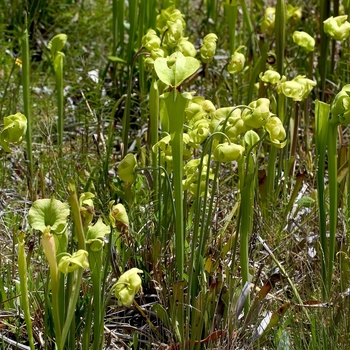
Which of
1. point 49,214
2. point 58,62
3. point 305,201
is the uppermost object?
point 58,62

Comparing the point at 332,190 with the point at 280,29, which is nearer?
the point at 332,190

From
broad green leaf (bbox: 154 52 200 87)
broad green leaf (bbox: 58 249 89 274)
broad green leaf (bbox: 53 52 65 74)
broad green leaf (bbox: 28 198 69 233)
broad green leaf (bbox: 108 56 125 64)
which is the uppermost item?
broad green leaf (bbox: 154 52 200 87)

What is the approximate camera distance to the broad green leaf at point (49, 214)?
4.15 feet

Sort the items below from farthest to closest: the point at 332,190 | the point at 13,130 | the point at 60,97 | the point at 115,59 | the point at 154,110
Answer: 1. the point at 115,59
2. the point at 60,97
3. the point at 154,110
4. the point at 332,190
5. the point at 13,130

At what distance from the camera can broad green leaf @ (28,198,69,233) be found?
4.15 feet

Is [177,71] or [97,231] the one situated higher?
[177,71]

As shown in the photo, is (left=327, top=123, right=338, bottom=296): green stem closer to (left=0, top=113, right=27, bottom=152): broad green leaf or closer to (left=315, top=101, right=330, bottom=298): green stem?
(left=315, top=101, right=330, bottom=298): green stem

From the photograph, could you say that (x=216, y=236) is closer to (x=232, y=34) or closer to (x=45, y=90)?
(x=232, y=34)

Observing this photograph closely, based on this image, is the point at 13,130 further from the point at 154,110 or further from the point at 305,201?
the point at 305,201

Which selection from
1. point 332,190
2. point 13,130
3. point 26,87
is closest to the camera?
point 13,130

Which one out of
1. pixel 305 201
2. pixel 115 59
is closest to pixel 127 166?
pixel 305 201

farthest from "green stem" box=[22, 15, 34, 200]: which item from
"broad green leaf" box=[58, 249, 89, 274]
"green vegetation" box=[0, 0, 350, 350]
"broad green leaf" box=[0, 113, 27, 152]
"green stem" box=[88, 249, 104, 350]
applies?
"broad green leaf" box=[58, 249, 89, 274]

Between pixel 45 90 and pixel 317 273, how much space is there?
1619 millimetres

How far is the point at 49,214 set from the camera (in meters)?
1.28
